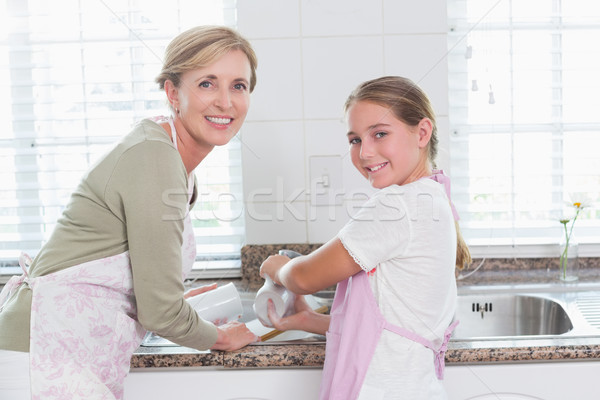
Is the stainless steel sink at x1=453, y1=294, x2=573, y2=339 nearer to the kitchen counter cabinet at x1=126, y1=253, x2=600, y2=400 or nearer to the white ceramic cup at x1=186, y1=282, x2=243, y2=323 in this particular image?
the kitchen counter cabinet at x1=126, y1=253, x2=600, y2=400

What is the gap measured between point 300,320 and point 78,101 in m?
1.07

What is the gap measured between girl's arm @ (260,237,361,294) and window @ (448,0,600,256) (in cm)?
84

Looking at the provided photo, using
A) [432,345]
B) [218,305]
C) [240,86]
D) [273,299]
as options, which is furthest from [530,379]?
[240,86]

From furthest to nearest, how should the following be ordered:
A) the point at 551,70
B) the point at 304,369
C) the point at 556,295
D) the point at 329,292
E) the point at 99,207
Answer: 1. the point at 551,70
2. the point at 329,292
3. the point at 556,295
4. the point at 304,369
5. the point at 99,207

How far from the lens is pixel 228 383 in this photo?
1.16m

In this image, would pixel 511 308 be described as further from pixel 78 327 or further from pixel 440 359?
pixel 78 327

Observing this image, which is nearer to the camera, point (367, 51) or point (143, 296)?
point (143, 296)

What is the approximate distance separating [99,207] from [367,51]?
99 centimetres

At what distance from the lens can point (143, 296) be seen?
3.00 feet

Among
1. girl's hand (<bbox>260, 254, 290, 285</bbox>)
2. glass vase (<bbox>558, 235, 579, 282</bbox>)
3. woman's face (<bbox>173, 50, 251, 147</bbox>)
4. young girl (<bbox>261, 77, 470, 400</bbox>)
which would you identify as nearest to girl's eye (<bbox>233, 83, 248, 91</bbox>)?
woman's face (<bbox>173, 50, 251, 147</bbox>)

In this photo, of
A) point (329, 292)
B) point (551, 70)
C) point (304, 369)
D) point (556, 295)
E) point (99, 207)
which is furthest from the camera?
point (551, 70)

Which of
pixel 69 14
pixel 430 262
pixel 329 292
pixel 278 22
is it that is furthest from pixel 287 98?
pixel 430 262

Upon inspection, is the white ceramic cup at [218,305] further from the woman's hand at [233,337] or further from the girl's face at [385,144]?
the girl's face at [385,144]

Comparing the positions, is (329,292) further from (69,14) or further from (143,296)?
(69,14)
